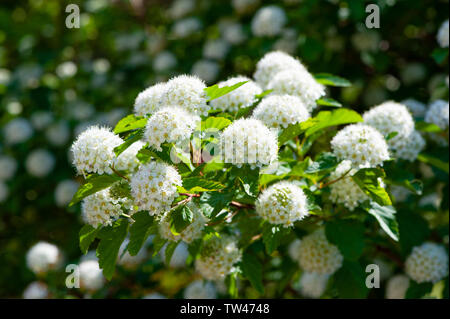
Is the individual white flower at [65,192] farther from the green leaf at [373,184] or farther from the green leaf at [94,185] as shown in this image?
the green leaf at [373,184]

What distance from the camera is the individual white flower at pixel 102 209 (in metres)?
1.90

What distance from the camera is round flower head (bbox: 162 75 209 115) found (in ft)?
6.48

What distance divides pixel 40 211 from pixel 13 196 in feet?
0.95

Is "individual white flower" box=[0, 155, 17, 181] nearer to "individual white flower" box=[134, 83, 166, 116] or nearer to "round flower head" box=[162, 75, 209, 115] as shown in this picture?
"individual white flower" box=[134, 83, 166, 116]

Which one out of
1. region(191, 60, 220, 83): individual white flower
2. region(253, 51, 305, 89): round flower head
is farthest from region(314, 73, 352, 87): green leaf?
region(191, 60, 220, 83): individual white flower

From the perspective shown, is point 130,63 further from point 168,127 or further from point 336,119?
point 168,127

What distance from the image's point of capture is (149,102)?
6.84ft

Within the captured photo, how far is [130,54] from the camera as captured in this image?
191 inches

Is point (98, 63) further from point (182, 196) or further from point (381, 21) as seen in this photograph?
point (182, 196)

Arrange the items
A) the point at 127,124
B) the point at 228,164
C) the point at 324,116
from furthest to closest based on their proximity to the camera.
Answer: the point at 324,116 → the point at 127,124 → the point at 228,164

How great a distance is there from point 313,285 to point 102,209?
1.74m

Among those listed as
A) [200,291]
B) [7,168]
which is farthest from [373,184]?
[7,168]

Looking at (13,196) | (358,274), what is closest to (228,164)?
(358,274)
